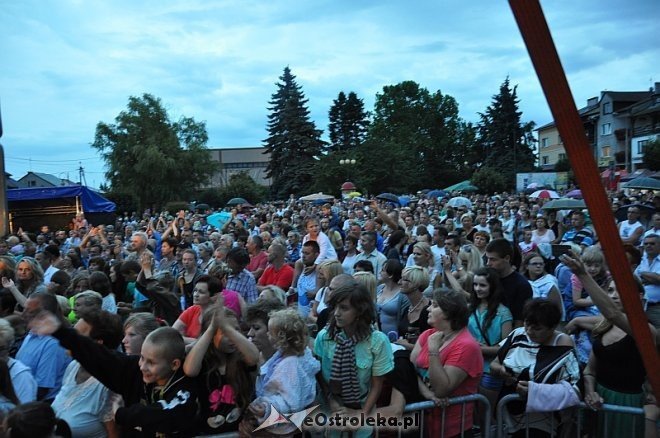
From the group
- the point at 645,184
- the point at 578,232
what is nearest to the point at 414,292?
the point at 578,232

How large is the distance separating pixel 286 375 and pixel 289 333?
25cm

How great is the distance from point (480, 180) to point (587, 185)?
177ft

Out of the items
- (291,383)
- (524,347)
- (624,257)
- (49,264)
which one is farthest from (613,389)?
(49,264)

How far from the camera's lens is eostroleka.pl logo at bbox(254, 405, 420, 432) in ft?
10.0

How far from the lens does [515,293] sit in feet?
15.7

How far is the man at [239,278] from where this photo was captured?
6.44 meters

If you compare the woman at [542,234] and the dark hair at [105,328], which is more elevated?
the dark hair at [105,328]

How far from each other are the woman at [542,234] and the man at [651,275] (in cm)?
326

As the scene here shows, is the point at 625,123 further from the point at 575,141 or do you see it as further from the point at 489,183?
the point at 575,141

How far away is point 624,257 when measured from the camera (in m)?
1.05

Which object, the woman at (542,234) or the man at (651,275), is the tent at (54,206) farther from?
→ the man at (651,275)

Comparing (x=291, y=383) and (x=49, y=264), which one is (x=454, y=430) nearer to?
(x=291, y=383)

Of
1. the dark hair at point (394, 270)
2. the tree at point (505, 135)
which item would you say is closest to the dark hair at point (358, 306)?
the dark hair at point (394, 270)

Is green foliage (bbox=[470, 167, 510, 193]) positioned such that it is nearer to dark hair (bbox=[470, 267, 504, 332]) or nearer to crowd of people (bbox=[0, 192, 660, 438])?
crowd of people (bbox=[0, 192, 660, 438])
